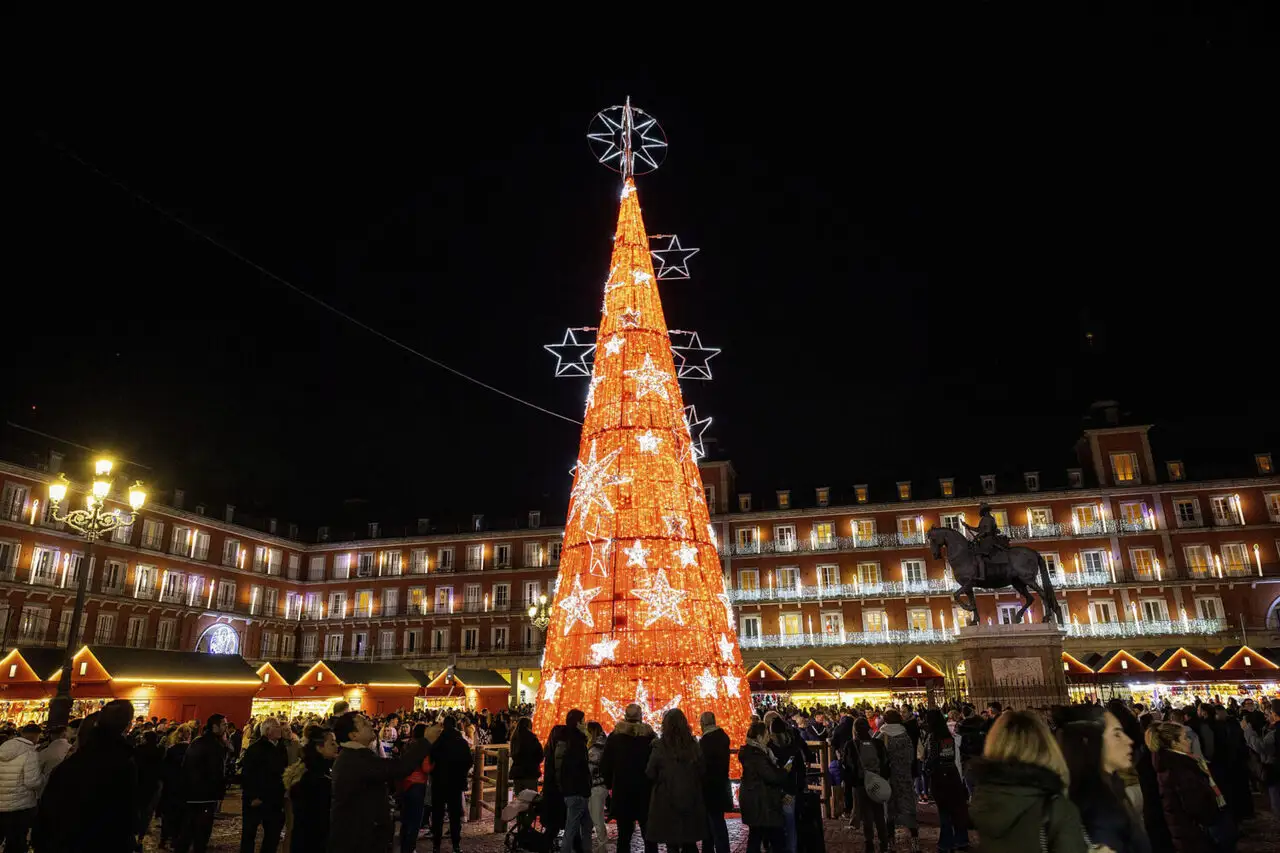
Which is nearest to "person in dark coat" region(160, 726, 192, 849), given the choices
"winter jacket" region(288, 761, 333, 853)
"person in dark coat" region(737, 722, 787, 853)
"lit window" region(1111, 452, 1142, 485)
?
"winter jacket" region(288, 761, 333, 853)

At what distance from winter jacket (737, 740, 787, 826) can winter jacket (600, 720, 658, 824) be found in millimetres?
824

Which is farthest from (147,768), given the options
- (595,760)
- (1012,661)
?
(1012,661)

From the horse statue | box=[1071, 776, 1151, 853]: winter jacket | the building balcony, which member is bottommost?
box=[1071, 776, 1151, 853]: winter jacket

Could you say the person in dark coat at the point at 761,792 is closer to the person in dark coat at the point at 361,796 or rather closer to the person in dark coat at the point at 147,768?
the person in dark coat at the point at 361,796

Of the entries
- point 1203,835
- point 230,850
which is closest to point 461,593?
point 230,850

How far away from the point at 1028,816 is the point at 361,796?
10.9ft

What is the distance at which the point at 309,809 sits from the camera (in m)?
5.45

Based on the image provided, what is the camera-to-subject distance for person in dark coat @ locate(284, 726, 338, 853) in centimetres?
545

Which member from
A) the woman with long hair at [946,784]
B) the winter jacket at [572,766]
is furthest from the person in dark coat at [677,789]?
the woman with long hair at [946,784]

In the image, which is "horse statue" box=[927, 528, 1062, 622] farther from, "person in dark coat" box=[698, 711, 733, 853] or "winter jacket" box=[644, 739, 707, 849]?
"winter jacket" box=[644, 739, 707, 849]

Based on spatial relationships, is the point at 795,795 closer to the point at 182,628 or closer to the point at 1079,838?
the point at 1079,838

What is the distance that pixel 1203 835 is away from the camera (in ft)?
14.6

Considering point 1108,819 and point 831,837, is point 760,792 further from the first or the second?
point 831,837

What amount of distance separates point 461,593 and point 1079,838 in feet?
136
